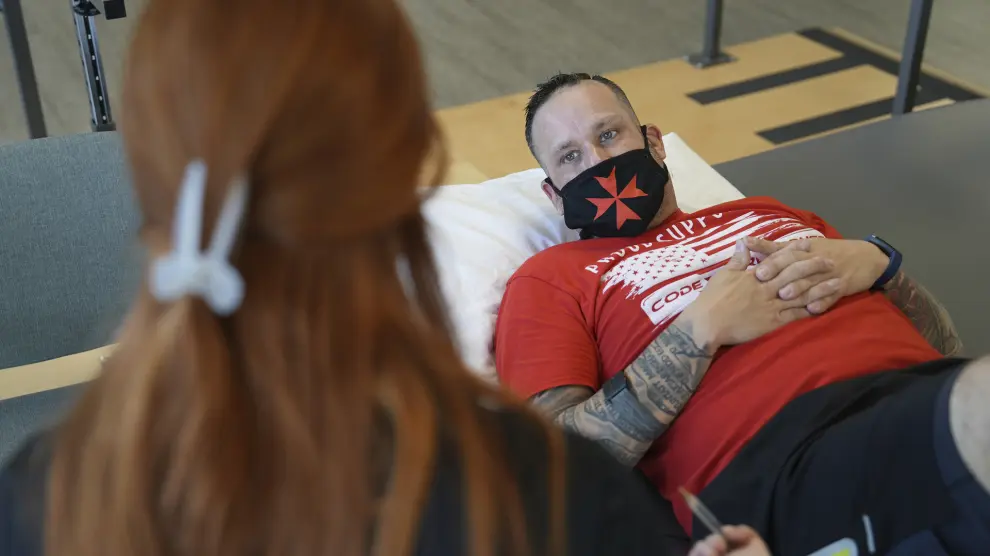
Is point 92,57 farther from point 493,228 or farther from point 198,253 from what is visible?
point 198,253

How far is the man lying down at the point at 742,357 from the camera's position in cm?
107

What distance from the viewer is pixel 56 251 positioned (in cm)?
143

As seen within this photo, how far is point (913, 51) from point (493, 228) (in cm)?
183

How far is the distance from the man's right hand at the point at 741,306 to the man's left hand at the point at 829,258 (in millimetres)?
13

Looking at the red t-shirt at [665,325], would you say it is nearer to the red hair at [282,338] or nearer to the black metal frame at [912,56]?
the red hair at [282,338]

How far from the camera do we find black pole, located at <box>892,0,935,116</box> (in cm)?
294

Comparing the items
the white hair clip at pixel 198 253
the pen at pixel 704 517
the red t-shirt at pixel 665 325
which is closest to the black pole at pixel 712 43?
the red t-shirt at pixel 665 325

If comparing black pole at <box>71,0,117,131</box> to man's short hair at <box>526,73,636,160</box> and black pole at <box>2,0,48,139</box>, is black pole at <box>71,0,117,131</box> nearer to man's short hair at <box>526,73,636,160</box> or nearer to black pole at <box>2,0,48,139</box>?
black pole at <box>2,0,48,139</box>

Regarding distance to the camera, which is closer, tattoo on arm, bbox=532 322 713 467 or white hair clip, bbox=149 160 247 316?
white hair clip, bbox=149 160 247 316

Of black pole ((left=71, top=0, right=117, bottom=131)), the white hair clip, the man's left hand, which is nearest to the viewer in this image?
the white hair clip

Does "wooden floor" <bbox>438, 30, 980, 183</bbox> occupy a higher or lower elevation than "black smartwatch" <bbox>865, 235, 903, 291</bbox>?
lower

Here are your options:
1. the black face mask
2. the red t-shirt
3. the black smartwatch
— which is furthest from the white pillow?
the black smartwatch

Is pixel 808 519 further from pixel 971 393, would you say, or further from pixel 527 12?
pixel 527 12

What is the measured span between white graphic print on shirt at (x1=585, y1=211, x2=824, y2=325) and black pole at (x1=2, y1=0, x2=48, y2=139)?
207 cm
